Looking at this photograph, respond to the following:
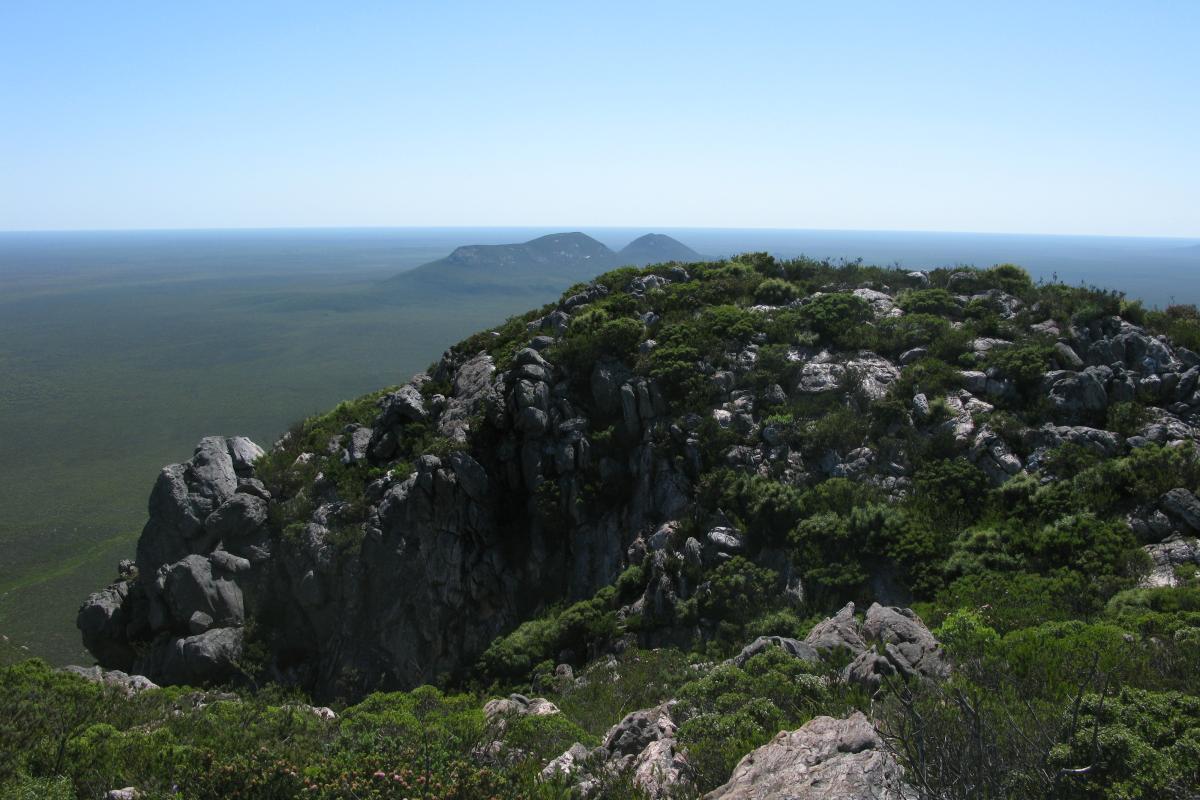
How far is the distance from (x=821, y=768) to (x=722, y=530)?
1046cm

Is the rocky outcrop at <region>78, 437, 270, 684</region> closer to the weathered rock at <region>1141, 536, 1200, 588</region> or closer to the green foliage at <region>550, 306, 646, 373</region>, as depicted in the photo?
the green foliage at <region>550, 306, 646, 373</region>

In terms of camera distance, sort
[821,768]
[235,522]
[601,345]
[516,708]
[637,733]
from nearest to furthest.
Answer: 1. [821,768]
2. [637,733]
3. [516,708]
4. [235,522]
5. [601,345]

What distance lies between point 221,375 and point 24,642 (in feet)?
197

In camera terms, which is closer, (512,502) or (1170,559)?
(1170,559)

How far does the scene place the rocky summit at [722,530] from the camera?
10.1 metres

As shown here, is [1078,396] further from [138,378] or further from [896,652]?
[138,378]

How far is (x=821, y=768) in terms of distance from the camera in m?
7.21

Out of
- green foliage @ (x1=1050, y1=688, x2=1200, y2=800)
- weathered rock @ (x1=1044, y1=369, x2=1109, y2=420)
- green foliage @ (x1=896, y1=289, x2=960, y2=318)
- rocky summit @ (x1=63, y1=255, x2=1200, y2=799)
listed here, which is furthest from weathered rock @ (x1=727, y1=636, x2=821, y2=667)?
green foliage @ (x1=896, y1=289, x2=960, y2=318)

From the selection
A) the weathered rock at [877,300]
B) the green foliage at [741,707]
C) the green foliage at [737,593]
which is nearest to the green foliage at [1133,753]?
the green foliage at [741,707]

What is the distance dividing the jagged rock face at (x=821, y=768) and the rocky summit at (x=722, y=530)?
5cm

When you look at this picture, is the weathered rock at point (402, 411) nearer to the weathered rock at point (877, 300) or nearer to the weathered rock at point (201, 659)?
the weathered rock at point (201, 659)

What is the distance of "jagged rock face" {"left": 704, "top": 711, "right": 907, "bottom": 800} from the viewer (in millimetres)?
6781

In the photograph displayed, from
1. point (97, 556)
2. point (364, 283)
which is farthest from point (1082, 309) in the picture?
point (364, 283)

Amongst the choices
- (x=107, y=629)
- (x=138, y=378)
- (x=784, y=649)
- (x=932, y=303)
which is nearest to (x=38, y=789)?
(x=784, y=649)
